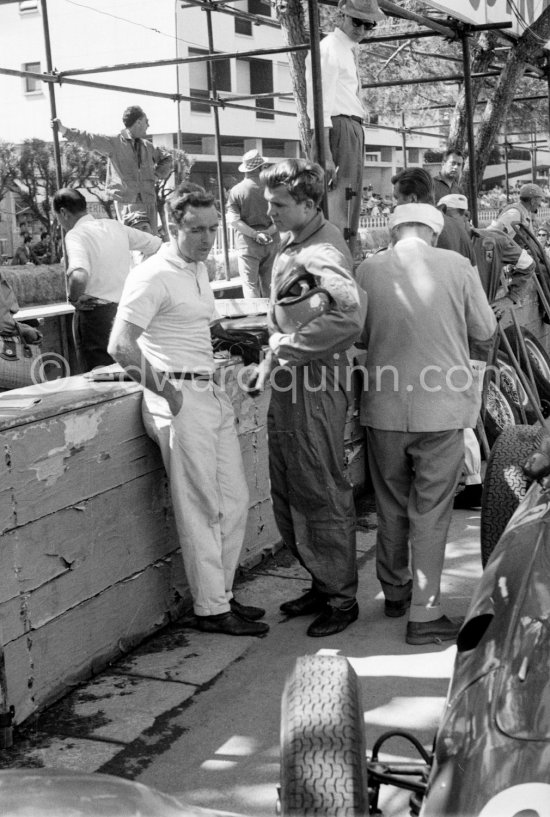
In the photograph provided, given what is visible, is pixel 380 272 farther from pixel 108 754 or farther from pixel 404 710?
pixel 108 754

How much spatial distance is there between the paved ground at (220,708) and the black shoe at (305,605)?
0.20 feet

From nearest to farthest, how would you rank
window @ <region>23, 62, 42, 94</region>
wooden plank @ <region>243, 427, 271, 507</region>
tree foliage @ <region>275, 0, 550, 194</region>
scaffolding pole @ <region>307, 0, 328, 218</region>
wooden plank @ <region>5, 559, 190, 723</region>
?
wooden plank @ <region>5, 559, 190, 723</region>, wooden plank @ <region>243, 427, 271, 507</region>, scaffolding pole @ <region>307, 0, 328, 218</region>, tree foliage @ <region>275, 0, 550, 194</region>, window @ <region>23, 62, 42, 94</region>

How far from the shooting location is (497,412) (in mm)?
8039

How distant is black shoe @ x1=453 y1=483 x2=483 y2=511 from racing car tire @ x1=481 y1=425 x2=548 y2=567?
1.80 metres

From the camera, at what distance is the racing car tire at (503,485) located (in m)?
4.88

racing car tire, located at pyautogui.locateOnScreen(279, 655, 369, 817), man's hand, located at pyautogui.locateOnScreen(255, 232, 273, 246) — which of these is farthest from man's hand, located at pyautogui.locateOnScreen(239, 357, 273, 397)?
man's hand, located at pyautogui.locateOnScreen(255, 232, 273, 246)

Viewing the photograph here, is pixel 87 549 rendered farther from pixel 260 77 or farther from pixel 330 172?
pixel 260 77

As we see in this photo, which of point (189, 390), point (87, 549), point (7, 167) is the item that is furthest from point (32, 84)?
point (87, 549)

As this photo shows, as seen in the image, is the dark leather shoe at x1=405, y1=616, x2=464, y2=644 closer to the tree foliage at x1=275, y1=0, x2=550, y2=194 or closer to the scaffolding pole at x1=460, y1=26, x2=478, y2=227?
the tree foliage at x1=275, y1=0, x2=550, y2=194

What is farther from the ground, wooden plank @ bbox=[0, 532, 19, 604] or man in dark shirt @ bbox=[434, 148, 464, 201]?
man in dark shirt @ bbox=[434, 148, 464, 201]

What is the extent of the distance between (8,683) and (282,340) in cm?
185

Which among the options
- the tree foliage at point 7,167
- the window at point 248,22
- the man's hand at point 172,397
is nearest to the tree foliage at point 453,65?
the man's hand at point 172,397

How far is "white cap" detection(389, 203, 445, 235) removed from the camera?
495 cm

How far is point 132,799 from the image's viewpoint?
2.13m
